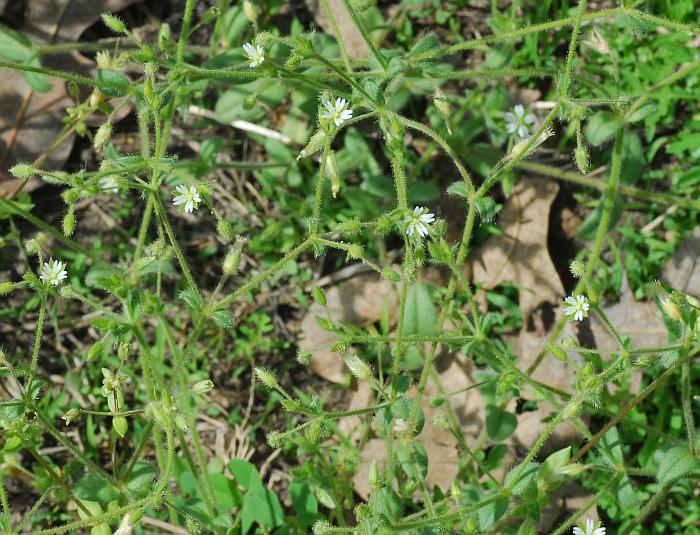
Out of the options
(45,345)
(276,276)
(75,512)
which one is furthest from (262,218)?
(75,512)

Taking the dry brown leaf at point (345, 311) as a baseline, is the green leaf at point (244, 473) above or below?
below

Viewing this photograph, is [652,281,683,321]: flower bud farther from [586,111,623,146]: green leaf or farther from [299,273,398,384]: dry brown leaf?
[299,273,398,384]: dry brown leaf

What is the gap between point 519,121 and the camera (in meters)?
5.04

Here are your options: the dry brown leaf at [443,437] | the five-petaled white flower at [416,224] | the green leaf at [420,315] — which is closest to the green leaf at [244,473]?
the dry brown leaf at [443,437]

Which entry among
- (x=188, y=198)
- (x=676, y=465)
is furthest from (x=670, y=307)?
(x=188, y=198)

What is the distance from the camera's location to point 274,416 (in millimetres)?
5539

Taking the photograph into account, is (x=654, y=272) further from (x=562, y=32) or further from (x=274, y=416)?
(x=274, y=416)

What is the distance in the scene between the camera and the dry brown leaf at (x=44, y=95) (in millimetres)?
5684

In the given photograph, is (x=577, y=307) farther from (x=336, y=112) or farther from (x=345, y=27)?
(x=345, y=27)

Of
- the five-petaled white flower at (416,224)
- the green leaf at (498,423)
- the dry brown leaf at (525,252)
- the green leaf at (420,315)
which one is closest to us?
the five-petaled white flower at (416,224)

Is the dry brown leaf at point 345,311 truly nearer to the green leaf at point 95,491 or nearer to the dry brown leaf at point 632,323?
the dry brown leaf at point 632,323

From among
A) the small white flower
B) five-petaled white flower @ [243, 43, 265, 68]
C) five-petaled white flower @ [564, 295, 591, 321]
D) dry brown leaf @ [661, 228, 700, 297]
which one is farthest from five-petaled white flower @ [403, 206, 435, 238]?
dry brown leaf @ [661, 228, 700, 297]

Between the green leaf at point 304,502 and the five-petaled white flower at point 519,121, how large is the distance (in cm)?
243

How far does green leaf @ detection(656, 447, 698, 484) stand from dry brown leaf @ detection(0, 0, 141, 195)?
422 cm
